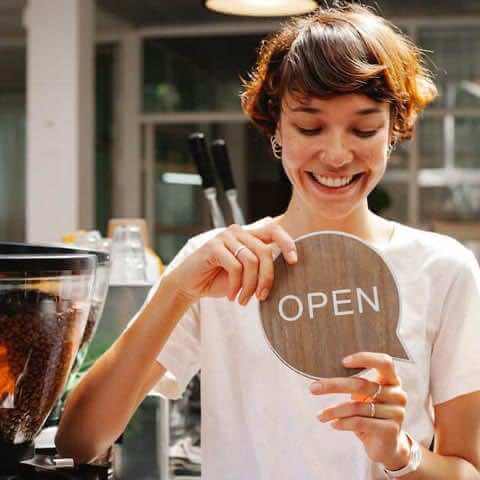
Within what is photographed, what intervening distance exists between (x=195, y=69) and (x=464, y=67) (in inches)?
83.1

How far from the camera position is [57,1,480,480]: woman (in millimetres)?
1118

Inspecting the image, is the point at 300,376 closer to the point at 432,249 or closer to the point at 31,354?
the point at 432,249

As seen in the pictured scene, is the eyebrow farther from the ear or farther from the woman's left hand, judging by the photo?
the woman's left hand

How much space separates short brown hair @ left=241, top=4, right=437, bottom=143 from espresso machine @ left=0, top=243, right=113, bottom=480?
0.33m

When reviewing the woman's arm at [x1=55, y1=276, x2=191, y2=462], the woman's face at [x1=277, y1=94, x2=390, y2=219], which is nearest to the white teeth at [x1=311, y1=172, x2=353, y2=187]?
the woman's face at [x1=277, y1=94, x2=390, y2=219]

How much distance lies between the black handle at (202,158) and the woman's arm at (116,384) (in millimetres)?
872

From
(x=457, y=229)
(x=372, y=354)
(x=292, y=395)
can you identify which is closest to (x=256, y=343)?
(x=292, y=395)

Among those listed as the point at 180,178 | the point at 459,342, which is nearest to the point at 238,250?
the point at 459,342

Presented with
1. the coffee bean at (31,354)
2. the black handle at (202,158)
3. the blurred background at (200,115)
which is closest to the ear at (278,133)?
the coffee bean at (31,354)

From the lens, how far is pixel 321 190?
117 cm

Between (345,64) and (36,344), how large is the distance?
454 mm

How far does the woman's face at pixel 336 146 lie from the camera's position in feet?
3.68

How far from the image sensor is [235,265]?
1.00 m

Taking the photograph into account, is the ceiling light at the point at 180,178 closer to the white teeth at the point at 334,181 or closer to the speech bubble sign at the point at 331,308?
the white teeth at the point at 334,181
